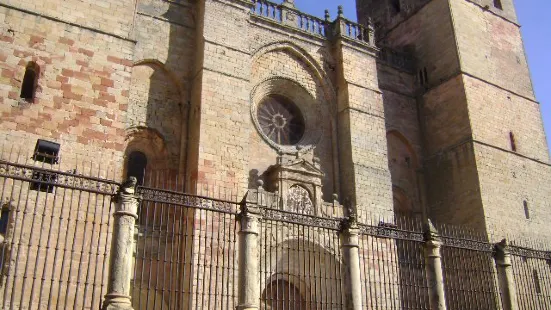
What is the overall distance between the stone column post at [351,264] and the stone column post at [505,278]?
3.08m

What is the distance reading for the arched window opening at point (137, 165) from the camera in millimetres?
11523

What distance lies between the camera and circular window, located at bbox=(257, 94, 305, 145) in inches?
534

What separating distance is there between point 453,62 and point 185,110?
26.3ft

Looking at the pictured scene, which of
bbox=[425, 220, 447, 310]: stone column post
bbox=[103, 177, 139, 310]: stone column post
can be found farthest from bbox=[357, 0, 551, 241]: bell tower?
bbox=[103, 177, 139, 310]: stone column post

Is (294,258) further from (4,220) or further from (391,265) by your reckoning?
(4,220)

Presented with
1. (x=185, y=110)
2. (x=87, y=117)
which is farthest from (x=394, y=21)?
(x=87, y=117)

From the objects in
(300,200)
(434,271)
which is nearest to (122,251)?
(434,271)

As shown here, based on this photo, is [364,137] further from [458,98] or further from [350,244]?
[350,244]

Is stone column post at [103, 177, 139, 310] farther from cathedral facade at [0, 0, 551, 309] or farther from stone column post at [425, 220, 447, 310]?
stone column post at [425, 220, 447, 310]

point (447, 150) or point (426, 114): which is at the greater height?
point (426, 114)

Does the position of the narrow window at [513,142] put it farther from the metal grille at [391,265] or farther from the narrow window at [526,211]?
the metal grille at [391,265]

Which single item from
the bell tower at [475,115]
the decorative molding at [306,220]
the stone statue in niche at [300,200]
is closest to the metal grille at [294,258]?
the decorative molding at [306,220]

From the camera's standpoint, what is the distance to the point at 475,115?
49.7 feet

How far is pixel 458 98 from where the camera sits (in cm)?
1546
